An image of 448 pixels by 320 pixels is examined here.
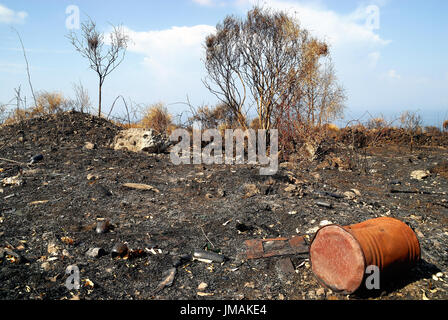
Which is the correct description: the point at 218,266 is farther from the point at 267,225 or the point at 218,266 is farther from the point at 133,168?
the point at 133,168

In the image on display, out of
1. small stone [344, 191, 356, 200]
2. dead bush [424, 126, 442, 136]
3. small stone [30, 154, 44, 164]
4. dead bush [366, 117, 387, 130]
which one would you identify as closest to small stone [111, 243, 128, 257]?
small stone [344, 191, 356, 200]

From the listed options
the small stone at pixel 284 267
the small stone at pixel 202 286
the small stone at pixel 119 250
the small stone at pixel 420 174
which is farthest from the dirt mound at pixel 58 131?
the small stone at pixel 420 174

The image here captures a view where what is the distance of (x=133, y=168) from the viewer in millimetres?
5328

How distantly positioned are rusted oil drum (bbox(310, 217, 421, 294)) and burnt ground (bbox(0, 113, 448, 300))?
0.14 metres

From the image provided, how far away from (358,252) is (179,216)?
6.88 feet

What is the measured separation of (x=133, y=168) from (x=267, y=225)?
2.66 m

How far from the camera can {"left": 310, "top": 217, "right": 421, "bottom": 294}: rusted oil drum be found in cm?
223

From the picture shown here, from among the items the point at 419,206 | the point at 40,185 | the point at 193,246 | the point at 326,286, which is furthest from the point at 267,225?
the point at 40,185

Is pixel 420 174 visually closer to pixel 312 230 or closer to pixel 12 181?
pixel 312 230

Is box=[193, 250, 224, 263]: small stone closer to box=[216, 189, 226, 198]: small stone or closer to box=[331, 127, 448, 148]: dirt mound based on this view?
box=[216, 189, 226, 198]: small stone

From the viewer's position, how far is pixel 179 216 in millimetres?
3789

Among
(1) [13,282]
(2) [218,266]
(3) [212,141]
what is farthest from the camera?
(3) [212,141]

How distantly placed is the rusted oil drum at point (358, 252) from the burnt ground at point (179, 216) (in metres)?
0.14

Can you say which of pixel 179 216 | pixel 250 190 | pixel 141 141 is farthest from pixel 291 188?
pixel 141 141
